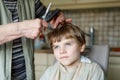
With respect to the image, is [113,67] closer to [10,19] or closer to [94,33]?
[94,33]

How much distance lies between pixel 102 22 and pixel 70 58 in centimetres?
174

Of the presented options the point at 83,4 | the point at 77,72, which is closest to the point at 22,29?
the point at 77,72

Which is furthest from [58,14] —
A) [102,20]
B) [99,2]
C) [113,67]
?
[102,20]

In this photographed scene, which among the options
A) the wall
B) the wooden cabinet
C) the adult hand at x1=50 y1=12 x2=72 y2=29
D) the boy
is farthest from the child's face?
the wall

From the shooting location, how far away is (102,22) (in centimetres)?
286

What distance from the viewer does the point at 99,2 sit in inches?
103

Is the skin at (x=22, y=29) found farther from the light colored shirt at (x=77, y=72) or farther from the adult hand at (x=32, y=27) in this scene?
the light colored shirt at (x=77, y=72)

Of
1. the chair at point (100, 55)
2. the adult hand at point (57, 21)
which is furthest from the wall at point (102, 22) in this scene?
the adult hand at point (57, 21)

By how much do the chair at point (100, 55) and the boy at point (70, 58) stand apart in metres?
0.11

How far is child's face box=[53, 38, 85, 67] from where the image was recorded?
3.98ft

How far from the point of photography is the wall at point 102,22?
278cm

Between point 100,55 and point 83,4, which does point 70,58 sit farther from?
point 83,4

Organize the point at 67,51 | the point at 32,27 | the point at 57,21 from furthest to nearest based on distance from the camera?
the point at 57,21
the point at 67,51
the point at 32,27

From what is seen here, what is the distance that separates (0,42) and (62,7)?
1.81 m
